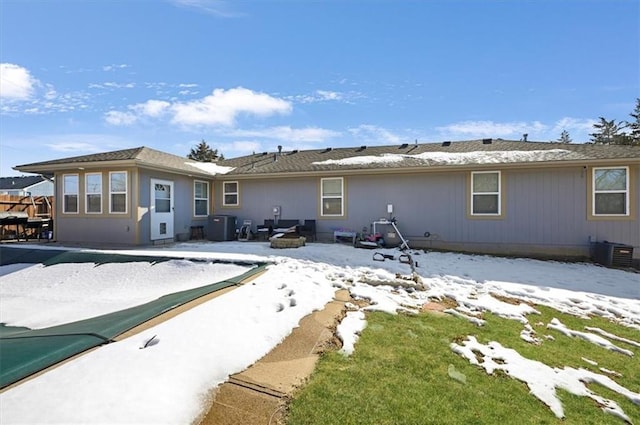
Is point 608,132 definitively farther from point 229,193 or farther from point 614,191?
point 229,193

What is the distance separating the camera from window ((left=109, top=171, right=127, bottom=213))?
942 centimetres

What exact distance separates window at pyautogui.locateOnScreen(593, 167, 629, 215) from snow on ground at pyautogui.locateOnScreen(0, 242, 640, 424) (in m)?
2.01

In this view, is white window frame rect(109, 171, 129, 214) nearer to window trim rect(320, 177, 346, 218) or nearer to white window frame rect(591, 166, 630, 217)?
window trim rect(320, 177, 346, 218)

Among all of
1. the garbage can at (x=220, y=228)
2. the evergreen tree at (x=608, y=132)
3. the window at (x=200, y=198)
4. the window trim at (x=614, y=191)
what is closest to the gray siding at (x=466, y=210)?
the window trim at (x=614, y=191)

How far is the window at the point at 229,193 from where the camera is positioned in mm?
12000

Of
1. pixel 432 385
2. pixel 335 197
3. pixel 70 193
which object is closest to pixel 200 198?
pixel 70 193

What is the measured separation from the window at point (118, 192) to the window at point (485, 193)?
10.3 metres

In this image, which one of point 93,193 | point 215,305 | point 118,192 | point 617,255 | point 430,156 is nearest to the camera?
point 215,305

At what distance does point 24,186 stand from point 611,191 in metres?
36.9

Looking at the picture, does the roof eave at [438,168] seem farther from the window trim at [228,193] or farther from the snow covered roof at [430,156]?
the window trim at [228,193]

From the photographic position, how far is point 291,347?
9.56ft

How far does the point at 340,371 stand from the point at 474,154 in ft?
31.3

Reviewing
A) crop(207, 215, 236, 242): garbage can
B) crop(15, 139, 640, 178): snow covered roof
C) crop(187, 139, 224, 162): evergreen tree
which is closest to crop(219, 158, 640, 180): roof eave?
crop(15, 139, 640, 178): snow covered roof

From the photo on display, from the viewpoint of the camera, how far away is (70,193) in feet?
33.0
